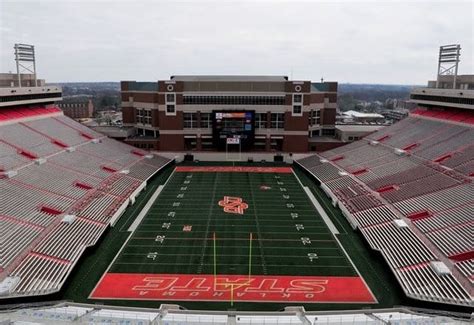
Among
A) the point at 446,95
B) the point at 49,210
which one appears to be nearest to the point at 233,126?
the point at 446,95

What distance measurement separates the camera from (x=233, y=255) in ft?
72.4

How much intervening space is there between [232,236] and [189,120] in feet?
81.9

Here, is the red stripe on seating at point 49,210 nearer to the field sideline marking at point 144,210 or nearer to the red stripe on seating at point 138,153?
the field sideline marking at point 144,210

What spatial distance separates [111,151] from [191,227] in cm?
1893

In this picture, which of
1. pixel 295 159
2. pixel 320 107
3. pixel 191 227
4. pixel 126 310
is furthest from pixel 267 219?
pixel 320 107

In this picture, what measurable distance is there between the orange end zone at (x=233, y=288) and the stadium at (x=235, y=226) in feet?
0.31

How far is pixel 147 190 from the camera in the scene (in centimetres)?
3450

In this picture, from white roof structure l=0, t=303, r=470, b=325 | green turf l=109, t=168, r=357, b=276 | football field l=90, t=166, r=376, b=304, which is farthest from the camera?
green turf l=109, t=168, r=357, b=276

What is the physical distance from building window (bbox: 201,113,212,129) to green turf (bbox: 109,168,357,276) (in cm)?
1299

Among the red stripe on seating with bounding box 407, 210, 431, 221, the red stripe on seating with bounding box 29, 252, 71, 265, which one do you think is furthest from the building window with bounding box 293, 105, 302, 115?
the red stripe on seating with bounding box 29, 252, 71, 265

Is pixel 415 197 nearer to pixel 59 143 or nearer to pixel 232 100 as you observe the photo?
pixel 232 100

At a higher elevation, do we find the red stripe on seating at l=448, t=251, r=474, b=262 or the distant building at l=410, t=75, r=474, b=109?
the distant building at l=410, t=75, r=474, b=109

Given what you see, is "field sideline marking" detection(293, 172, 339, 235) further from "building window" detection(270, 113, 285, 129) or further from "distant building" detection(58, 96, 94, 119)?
"distant building" detection(58, 96, 94, 119)

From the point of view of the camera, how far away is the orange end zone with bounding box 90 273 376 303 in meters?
17.8
